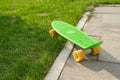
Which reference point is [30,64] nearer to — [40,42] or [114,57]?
[40,42]

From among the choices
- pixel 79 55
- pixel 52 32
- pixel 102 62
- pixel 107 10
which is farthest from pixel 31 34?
pixel 107 10

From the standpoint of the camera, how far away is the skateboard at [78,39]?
356cm

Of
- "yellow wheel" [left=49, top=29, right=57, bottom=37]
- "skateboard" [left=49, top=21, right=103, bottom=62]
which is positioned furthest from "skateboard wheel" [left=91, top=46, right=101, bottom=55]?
"yellow wheel" [left=49, top=29, right=57, bottom=37]

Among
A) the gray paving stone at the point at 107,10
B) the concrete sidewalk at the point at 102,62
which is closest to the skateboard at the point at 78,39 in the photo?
the concrete sidewalk at the point at 102,62

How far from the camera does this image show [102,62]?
3594mm

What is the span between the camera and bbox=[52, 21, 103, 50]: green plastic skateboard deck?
141 inches

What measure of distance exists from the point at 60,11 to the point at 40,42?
5.90 feet

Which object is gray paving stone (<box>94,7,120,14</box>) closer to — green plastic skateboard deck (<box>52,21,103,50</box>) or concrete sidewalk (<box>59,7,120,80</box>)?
concrete sidewalk (<box>59,7,120,80</box>)

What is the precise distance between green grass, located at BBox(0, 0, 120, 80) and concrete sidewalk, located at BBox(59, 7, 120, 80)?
33 cm

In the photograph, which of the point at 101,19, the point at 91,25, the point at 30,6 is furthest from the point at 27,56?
the point at 30,6

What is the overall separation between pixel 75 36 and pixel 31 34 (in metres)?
0.95

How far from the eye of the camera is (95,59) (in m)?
3.68

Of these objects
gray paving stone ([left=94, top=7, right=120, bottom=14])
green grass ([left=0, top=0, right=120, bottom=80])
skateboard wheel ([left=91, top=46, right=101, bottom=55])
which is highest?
skateboard wheel ([left=91, top=46, right=101, bottom=55])

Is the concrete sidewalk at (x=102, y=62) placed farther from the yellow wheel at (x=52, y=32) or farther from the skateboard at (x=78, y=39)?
the yellow wheel at (x=52, y=32)
